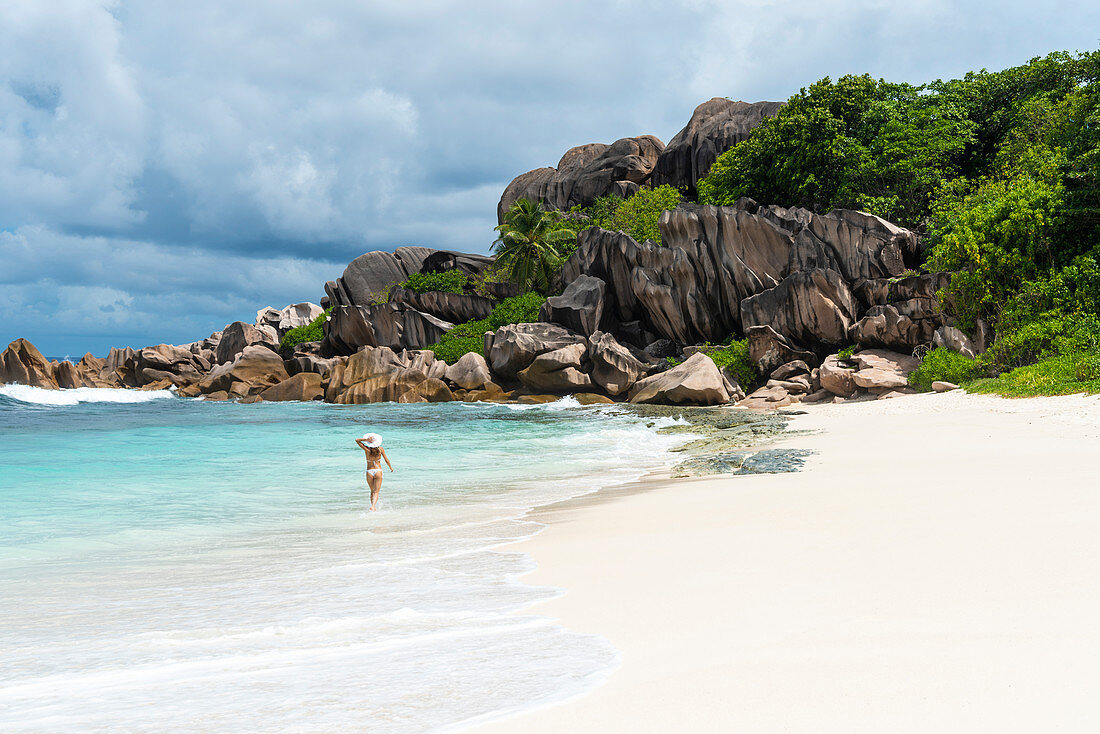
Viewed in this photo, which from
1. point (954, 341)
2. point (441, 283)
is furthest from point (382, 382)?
point (954, 341)

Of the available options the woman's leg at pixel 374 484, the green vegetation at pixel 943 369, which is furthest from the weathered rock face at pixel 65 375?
the green vegetation at pixel 943 369

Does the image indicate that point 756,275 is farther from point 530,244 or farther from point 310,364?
point 310,364

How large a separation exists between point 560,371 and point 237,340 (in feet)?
115

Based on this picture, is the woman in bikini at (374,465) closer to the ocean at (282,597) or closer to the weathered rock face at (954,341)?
the ocean at (282,597)

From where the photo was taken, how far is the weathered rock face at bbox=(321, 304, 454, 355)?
4158cm

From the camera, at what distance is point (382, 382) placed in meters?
34.3

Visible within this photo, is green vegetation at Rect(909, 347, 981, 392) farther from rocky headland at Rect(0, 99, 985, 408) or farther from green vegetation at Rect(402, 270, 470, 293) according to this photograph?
green vegetation at Rect(402, 270, 470, 293)

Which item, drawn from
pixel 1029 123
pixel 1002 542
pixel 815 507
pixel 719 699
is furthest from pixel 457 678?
pixel 1029 123

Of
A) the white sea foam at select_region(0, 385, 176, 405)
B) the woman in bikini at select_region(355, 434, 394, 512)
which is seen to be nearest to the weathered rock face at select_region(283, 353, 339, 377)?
the white sea foam at select_region(0, 385, 176, 405)

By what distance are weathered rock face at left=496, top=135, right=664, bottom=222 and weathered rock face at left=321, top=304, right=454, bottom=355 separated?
17993 mm

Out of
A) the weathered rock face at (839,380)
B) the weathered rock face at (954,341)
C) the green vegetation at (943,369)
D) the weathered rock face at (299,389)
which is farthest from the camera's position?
the weathered rock face at (299,389)

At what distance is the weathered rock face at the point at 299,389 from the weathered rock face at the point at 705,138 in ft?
96.6

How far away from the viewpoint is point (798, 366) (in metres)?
25.9

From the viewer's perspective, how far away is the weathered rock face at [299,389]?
37.1m
